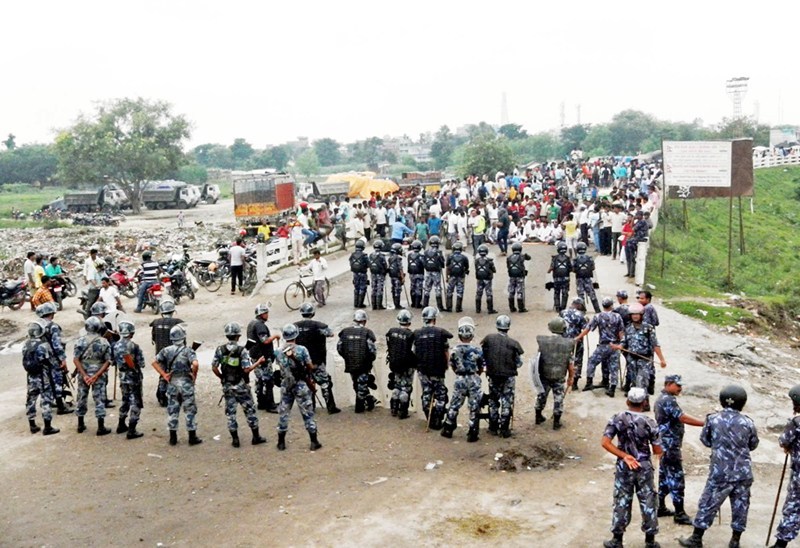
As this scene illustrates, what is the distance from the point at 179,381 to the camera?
36.7 ft

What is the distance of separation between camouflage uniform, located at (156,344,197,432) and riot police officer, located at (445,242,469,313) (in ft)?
26.6

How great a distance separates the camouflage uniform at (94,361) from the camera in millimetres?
11805

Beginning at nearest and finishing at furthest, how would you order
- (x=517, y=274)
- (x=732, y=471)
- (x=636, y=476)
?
(x=732, y=471) < (x=636, y=476) < (x=517, y=274)

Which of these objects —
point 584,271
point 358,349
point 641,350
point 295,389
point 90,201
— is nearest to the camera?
point 295,389

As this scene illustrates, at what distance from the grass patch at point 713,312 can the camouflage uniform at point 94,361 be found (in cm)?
1246

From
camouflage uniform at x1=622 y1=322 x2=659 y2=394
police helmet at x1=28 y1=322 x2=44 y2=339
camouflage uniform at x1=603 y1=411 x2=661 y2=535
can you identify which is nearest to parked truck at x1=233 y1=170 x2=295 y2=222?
police helmet at x1=28 y1=322 x2=44 y2=339

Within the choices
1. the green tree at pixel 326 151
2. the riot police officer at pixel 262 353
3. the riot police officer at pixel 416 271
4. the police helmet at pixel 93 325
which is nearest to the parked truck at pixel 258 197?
the riot police officer at pixel 416 271

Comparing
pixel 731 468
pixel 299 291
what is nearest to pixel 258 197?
pixel 299 291

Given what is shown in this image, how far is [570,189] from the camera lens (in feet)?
116

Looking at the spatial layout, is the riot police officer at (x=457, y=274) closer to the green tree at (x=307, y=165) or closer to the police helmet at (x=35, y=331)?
the police helmet at (x=35, y=331)

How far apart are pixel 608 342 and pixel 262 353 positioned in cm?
516

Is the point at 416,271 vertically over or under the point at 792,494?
over

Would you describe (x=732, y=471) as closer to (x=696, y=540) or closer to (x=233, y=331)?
(x=696, y=540)

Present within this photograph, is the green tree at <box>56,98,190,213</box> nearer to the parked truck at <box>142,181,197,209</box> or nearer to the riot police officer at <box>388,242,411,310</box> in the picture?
the parked truck at <box>142,181,197,209</box>
